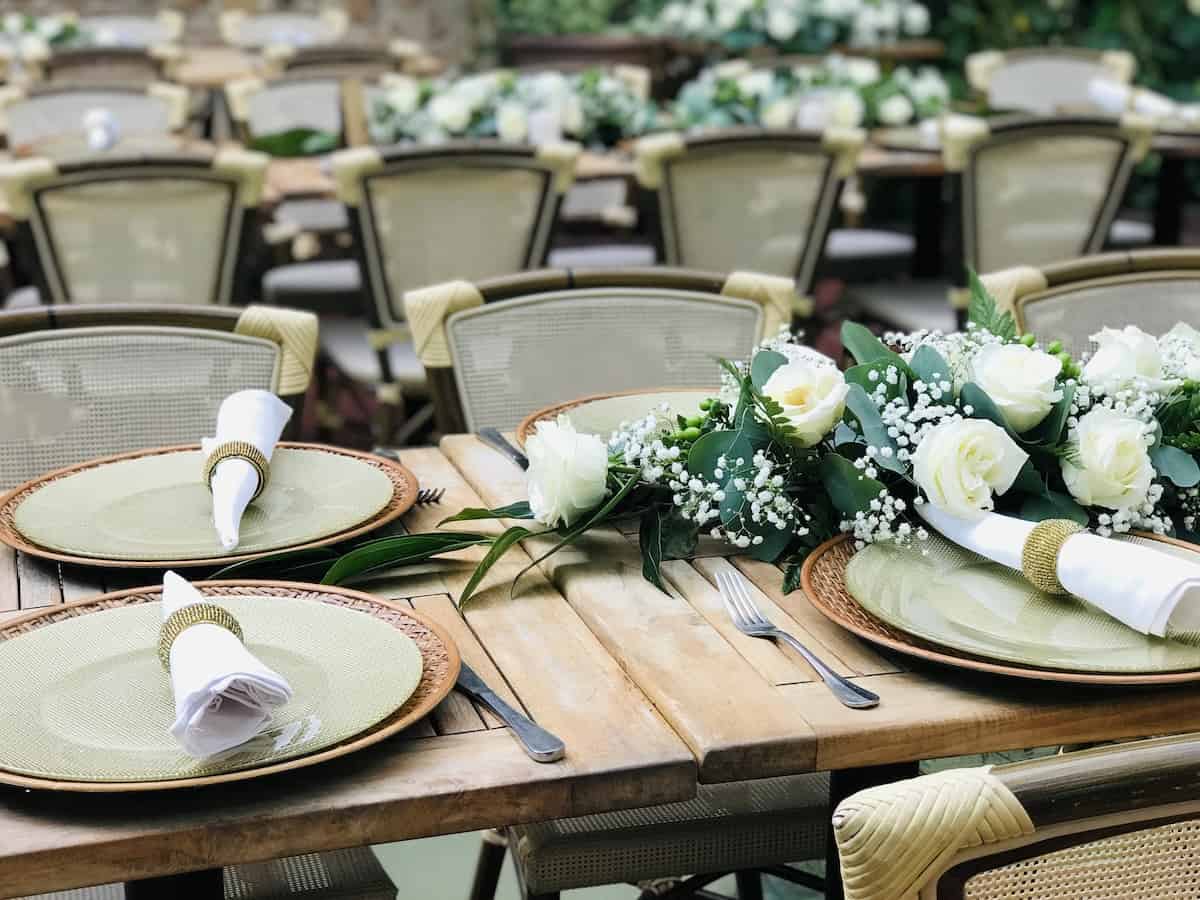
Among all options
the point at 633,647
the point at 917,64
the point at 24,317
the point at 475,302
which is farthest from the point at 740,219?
the point at 917,64

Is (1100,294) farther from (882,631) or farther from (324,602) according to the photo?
(324,602)

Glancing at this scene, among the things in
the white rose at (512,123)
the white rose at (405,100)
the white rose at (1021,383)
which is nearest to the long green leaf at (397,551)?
the white rose at (1021,383)

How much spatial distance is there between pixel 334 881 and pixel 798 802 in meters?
0.45

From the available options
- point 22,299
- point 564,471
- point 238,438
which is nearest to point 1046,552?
point 564,471

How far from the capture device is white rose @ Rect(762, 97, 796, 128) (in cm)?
406

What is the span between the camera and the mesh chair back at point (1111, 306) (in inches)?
79.0

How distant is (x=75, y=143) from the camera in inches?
161

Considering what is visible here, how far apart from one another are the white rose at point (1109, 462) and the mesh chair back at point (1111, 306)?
2.51ft

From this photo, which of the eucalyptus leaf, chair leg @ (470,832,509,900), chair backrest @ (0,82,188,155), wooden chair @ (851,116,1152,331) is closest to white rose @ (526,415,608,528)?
the eucalyptus leaf

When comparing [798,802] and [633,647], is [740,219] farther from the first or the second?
[633,647]

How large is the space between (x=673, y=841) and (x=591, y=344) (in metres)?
0.75

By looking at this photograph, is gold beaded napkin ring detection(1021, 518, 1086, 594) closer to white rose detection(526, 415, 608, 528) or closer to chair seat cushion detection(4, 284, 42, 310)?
white rose detection(526, 415, 608, 528)

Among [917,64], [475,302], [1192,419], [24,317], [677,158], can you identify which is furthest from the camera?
[917,64]

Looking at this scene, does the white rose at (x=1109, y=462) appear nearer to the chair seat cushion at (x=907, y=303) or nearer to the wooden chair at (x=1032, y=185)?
the wooden chair at (x=1032, y=185)
